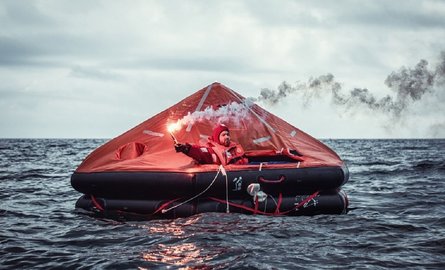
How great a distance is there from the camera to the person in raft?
824 centimetres

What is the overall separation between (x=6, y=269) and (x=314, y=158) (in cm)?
596

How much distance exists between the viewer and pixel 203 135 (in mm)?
10289

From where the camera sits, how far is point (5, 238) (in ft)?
22.6

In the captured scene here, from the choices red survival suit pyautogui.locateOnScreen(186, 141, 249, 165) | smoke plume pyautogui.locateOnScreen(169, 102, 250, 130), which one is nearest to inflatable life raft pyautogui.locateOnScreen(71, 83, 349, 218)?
red survival suit pyautogui.locateOnScreen(186, 141, 249, 165)

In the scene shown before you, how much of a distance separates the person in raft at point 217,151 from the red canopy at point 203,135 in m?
0.23

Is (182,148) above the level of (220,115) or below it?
Answer: below

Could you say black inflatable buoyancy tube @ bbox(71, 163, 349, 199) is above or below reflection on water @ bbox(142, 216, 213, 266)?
above

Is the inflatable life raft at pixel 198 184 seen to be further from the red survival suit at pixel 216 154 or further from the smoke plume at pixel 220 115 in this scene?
the smoke plume at pixel 220 115

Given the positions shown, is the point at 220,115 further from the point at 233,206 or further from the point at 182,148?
the point at 233,206

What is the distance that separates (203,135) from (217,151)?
1744 mm

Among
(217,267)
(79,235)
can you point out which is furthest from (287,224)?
(79,235)

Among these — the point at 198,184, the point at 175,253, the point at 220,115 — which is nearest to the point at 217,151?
the point at 198,184

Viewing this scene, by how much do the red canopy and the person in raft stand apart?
0.23 m

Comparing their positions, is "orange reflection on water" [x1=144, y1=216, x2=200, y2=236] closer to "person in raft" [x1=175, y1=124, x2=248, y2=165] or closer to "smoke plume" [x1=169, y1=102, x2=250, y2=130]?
"person in raft" [x1=175, y1=124, x2=248, y2=165]
